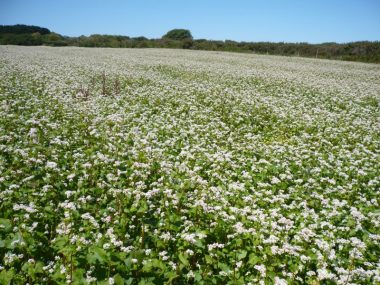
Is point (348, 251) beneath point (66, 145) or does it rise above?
beneath

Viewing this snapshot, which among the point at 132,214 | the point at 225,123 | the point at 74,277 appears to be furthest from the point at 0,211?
the point at 225,123

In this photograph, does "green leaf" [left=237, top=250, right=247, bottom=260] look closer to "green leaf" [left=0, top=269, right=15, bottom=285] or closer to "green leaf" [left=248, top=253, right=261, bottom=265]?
"green leaf" [left=248, top=253, right=261, bottom=265]

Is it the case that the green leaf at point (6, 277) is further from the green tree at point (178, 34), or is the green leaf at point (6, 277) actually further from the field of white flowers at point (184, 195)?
the green tree at point (178, 34)

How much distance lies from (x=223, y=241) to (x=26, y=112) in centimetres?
1025

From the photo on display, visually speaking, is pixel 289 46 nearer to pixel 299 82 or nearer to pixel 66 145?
pixel 299 82

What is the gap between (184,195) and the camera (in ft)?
22.7

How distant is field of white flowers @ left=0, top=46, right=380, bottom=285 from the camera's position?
4.66m

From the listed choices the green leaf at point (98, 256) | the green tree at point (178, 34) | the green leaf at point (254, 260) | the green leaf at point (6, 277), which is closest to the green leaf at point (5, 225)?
the green leaf at point (6, 277)

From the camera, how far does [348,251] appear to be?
5.50 m

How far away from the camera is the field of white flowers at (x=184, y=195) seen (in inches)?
183

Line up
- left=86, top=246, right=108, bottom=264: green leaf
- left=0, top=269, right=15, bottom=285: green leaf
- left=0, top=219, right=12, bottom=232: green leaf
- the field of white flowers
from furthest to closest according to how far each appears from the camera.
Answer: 1. left=0, top=219, right=12, bottom=232: green leaf
2. the field of white flowers
3. left=86, top=246, right=108, bottom=264: green leaf
4. left=0, top=269, right=15, bottom=285: green leaf

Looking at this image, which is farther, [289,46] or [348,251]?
[289,46]

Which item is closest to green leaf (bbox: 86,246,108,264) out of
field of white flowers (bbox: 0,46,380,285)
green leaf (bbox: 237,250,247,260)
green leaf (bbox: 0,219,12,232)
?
field of white flowers (bbox: 0,46,380,285)

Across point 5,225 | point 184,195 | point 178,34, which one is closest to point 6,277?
point 5,225
